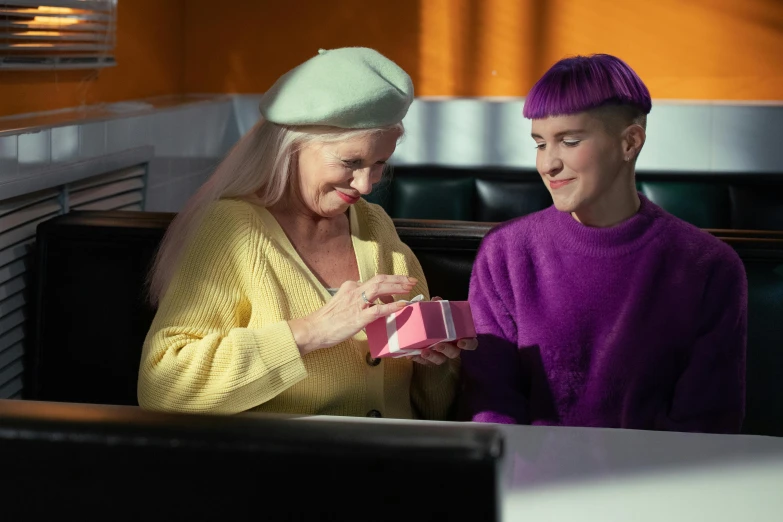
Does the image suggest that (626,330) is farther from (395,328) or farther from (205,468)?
(205,468)

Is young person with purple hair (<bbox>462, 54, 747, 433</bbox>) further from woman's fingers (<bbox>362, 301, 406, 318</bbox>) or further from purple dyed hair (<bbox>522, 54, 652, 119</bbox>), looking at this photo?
woman's fingers (<bbox>362, 301, 406, 318</bbox>)

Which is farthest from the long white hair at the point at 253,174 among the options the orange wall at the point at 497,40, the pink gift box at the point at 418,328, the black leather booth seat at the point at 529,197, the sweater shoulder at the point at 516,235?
the orange wall at the point at 497,40

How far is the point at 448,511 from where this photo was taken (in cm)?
53

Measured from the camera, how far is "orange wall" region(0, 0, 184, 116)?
2.60 meters

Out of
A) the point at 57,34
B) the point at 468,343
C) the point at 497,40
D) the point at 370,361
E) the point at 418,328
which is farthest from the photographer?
the point at 497,40

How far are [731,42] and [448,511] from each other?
395 centimetres

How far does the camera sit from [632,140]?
64.3 inches

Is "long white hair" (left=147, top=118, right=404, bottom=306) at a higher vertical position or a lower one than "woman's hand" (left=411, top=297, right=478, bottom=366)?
higher

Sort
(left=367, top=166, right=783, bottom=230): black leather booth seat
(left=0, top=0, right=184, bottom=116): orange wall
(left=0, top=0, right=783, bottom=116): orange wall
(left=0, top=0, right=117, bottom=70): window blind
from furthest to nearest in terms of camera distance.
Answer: (left=0, top=0, right=783, bottom=116): orange wall → (left=367, top=166, right=783, bottom=230): black leather booth seat → (left=0, top=0, right=184, bottom=116): orange wall → (left=0, top=0, right=117, bottom=70): window blind

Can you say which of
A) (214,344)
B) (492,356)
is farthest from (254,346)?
(492,356)

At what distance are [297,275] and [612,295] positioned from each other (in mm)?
533

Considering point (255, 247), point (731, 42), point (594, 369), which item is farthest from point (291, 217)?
point (731, 42)

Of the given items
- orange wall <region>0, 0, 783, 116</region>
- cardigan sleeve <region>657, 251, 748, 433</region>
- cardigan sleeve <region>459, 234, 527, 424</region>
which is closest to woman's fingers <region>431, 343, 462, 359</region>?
cardigan sleeve <region>459, 234, 527, 424</region>

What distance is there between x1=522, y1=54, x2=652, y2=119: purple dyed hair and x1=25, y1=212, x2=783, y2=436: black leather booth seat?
0.53 meters
